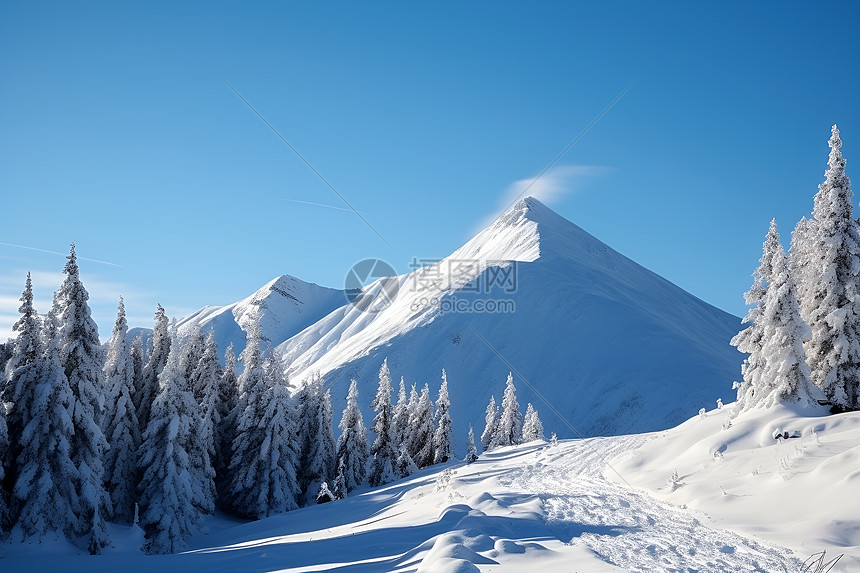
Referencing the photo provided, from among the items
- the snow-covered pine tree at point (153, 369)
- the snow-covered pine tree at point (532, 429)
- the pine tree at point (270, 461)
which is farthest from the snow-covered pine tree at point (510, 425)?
the snow-covered pine tree at point (153, 369)

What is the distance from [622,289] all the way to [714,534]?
16496 centimetres

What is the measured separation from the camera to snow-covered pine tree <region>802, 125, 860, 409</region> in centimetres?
2227

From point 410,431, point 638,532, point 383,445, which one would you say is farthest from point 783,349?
point 410,431

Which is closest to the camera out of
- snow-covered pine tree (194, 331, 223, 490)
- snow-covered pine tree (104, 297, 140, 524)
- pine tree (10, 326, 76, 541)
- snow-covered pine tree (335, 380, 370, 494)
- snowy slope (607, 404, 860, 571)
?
snowy slope (607, 404, 860, 571)

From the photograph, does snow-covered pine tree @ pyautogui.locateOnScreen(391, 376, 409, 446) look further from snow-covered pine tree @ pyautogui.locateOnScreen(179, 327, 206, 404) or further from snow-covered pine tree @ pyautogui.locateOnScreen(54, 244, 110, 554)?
snow-covered pine tree @ pyautogui.locateOnScreen(54, 244, 110, 554)

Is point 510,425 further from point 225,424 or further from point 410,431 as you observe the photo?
point 225,424

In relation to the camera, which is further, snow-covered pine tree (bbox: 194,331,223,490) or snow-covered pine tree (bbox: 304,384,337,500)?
snow-covered pine tree (bbox: 304,384,337,500)

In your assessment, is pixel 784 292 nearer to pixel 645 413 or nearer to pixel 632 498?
pixel 632 498

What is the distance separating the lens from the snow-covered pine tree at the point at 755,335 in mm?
20391

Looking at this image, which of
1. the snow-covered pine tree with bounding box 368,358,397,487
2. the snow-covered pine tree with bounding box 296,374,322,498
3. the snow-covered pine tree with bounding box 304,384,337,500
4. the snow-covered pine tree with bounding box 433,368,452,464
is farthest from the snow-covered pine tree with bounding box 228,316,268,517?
the snow-covered pine tree with bounding box 433,368,452,464

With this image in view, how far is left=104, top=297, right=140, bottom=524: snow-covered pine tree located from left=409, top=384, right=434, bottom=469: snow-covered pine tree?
88.0 ft

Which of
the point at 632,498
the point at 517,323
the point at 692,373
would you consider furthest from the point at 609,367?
the point at 632,498

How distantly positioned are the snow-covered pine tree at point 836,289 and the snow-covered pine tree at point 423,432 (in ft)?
113

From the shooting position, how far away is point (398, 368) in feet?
438
